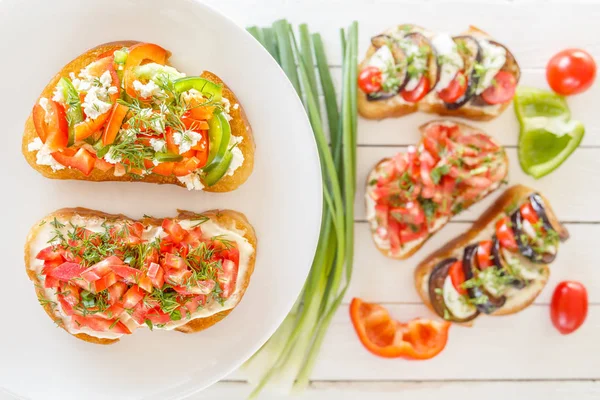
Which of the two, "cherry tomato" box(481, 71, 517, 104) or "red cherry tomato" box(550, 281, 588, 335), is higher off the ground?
→ "cherry tomato" box(481, 71, 517, 104)

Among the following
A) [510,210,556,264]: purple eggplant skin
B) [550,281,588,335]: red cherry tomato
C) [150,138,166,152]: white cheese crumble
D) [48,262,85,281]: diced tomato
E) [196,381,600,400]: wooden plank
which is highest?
[150,138,166,152]: white cheese crumble

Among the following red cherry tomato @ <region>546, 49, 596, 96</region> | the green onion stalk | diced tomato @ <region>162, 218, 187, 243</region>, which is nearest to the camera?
diced tomato @ <region>162, 218, 187, 243</region>

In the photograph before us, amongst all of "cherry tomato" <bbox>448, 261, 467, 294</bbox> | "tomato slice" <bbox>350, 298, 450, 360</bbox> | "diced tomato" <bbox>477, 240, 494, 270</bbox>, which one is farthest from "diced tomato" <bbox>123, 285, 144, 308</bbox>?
"diced tomato" <bbox>477, 240, 494, 270</bbox>

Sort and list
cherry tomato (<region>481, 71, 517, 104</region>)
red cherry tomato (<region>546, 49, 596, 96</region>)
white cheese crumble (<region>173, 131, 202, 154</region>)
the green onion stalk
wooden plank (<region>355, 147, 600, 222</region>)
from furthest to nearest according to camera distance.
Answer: wooden plank (<region>355, 147, 600, 222</region>)
red cherry tomato (<region>546, 49, 596, 96</region>)
cherry tomato (<region>481, 71, 517, 104</region>)
the green onion stalk
white cheese crumble (<region>173, 131, 202, 154</region>)

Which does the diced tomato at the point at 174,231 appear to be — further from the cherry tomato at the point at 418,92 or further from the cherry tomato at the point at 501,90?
the cherry tomato at the point at 501,90

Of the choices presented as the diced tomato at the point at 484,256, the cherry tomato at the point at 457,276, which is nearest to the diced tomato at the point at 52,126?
the cherry tomato at the point at 457,276

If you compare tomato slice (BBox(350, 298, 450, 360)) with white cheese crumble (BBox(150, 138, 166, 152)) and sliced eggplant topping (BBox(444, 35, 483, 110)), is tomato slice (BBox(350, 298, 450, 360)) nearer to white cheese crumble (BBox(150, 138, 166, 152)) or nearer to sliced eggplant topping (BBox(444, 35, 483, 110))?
sliced eggplant topping (BBox(444, 35, 483, 110))
